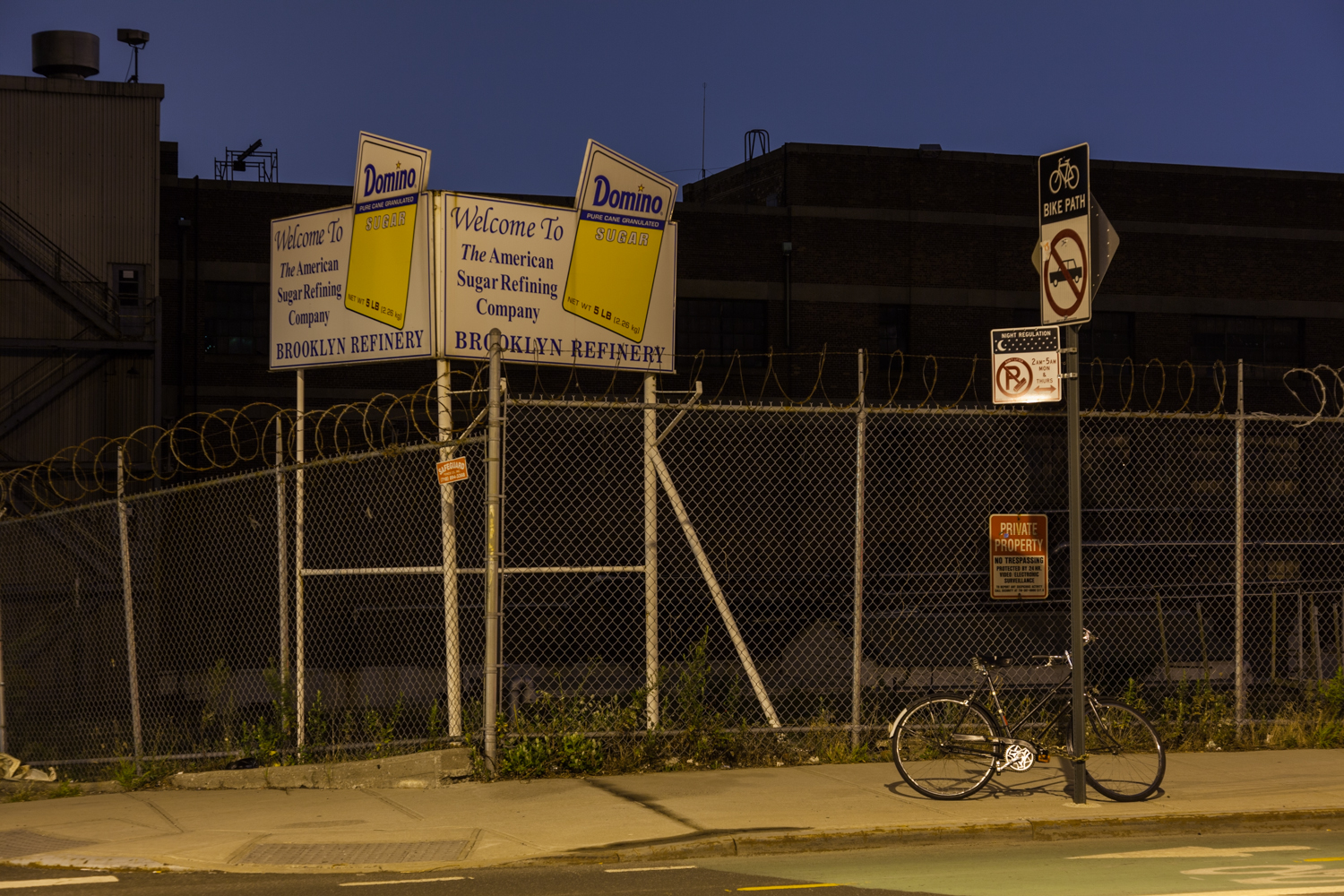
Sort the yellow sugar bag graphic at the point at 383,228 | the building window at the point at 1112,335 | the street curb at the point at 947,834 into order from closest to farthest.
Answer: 1. the street curb at the point at 947,834
2. the yellow sugar bag graphic at the point at 383,228
3. the building window at the point at 1112,335

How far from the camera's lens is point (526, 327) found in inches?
416

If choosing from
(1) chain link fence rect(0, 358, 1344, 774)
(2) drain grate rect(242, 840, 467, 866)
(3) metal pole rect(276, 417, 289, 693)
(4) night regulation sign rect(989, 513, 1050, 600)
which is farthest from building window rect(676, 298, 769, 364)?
(2) drain grate rect(242, 840, 467, 866)

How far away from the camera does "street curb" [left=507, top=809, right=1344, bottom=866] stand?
7.64 metres

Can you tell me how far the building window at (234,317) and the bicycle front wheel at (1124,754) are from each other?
29793 mm

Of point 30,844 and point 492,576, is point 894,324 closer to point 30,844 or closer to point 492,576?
point 492,576

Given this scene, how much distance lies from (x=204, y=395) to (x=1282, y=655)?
28.0m

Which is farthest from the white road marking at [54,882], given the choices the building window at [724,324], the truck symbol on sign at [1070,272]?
the building window at [724,324]

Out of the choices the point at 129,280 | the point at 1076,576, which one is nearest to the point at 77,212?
the point at 129,280

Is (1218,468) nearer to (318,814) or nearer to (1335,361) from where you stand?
(1335,361)

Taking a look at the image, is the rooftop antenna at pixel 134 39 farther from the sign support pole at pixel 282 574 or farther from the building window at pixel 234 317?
the sign support pole at pixel 282 574

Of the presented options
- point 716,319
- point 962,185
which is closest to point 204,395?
point 716,319

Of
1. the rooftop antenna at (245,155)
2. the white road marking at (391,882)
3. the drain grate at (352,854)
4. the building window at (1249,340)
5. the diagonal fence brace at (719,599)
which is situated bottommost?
the drain grate at (352,854)

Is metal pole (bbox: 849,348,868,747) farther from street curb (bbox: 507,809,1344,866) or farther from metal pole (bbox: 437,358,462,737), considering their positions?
metal pole (bbox: 437,358,462,737)

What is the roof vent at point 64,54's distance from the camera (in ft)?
104
